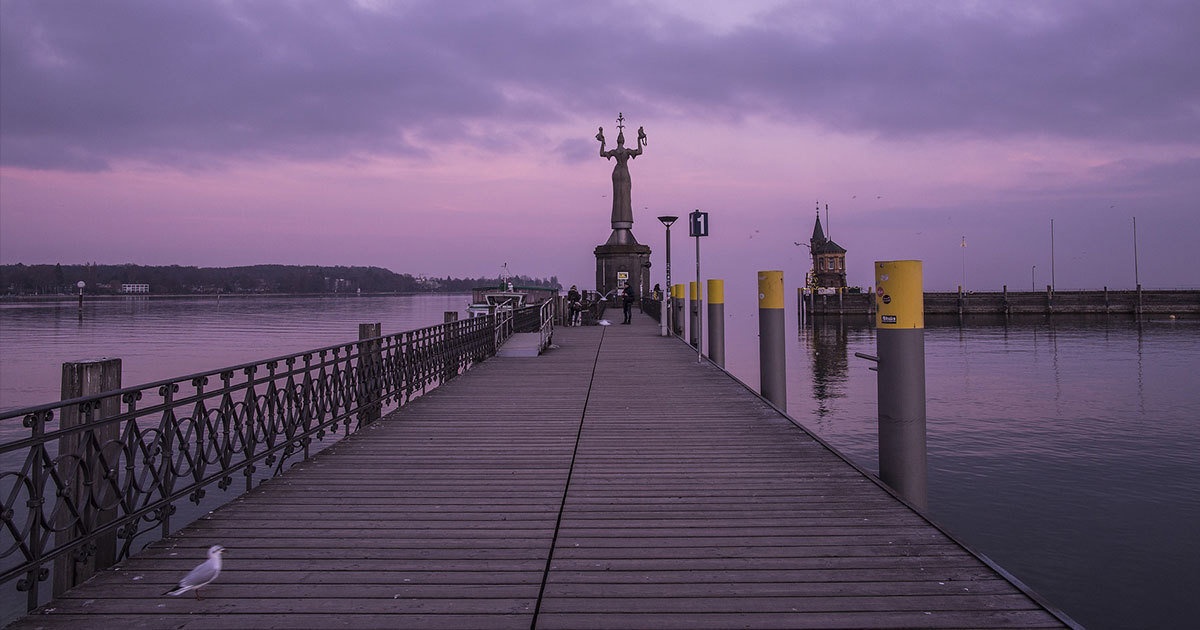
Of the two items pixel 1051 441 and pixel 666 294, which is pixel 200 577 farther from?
pixel 666 294

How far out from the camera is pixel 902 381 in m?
6.47

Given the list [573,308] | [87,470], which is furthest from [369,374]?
[573,308]

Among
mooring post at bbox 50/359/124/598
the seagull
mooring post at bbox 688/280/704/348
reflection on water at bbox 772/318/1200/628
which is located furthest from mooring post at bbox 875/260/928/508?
mooring post at bbox 688/280/704/348

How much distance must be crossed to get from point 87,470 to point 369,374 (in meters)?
5.40

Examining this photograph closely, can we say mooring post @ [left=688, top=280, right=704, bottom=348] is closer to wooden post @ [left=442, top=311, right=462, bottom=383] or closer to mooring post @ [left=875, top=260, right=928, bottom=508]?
wooden post @ [left=442, top=311, right=462, bottom=383]

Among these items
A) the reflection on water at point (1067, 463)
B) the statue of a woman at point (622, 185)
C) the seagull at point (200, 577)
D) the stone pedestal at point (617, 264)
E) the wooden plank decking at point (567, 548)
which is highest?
the statue of a woman at point (622, 185)

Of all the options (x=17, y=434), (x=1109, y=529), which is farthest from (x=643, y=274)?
(x=1109, y=529)

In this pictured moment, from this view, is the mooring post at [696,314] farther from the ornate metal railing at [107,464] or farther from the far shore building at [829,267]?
the far shore building at [829,267]

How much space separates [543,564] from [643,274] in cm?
4108

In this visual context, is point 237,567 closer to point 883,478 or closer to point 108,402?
point 108,402

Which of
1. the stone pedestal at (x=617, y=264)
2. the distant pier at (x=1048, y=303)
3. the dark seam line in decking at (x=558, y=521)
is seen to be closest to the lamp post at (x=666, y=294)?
the dark seam line in decking at (x=558, y=521)

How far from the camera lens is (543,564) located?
4.50 m

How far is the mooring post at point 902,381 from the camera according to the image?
20.9 feet

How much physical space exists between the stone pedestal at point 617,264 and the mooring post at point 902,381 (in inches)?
1437
